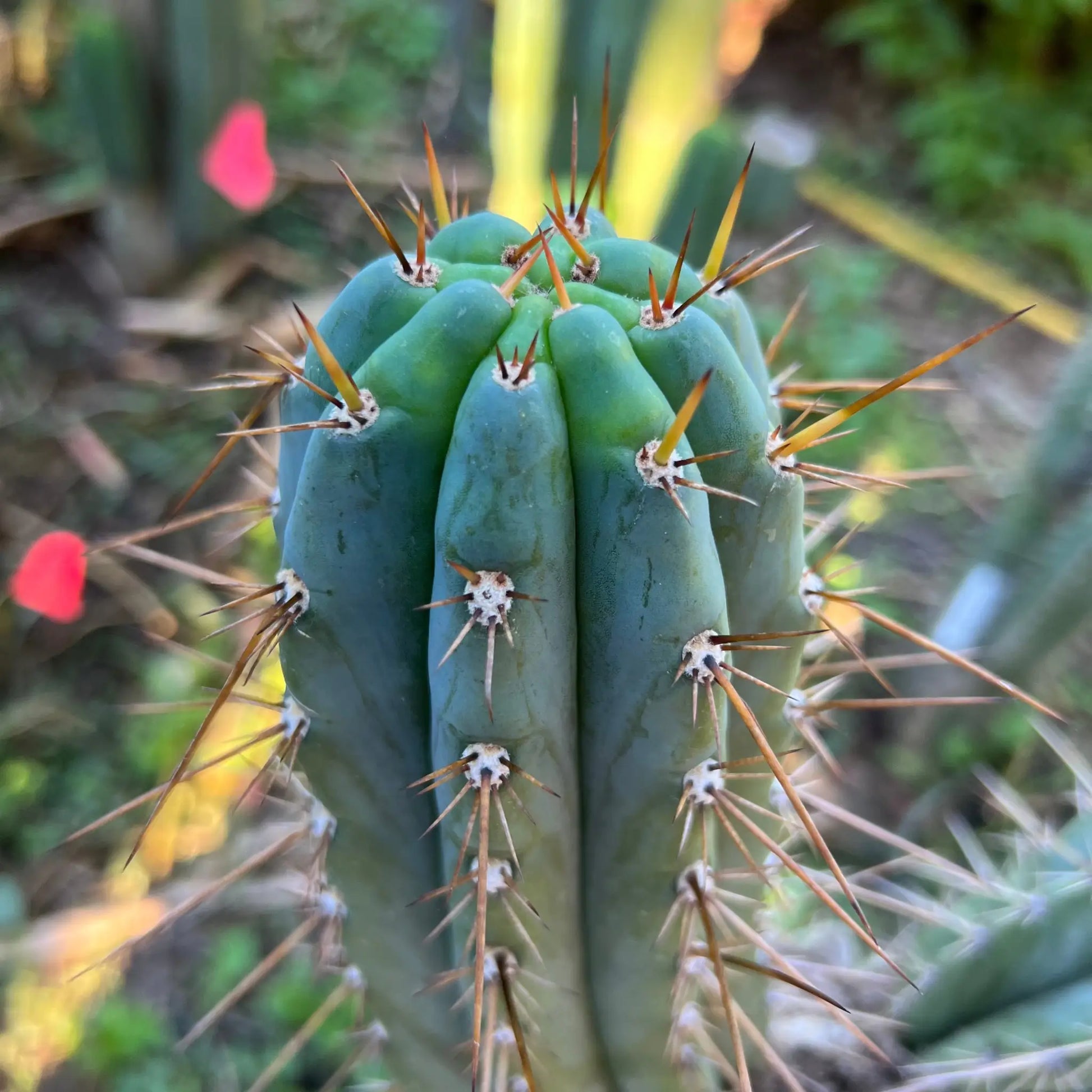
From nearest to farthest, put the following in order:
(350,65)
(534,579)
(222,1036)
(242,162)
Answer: (534,579) < (222,1036) < (242,162) < (350,65)

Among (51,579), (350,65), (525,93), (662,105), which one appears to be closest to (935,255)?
(662,105)

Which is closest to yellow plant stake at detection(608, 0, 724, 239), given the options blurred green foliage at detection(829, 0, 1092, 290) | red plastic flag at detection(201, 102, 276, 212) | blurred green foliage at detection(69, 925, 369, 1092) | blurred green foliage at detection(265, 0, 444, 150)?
red plastic flag at detection(201, 102, 276, 212)

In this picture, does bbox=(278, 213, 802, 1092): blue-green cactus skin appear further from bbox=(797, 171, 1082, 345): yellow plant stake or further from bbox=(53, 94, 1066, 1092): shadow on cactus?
bbox=(797, 171, 1082, 345): yellow plant stake

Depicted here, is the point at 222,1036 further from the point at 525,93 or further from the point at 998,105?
the point at 998,105

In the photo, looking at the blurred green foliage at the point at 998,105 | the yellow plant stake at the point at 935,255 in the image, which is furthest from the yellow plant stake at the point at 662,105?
the blurred green foliage at the point at 998,105

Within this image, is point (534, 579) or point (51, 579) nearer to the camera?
point (534, 579)

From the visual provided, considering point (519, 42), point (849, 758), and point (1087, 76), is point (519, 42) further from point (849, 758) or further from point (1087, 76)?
point (1087, 76)

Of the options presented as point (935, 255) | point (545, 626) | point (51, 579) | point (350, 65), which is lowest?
point (51, 579)

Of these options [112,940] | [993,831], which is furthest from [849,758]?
[112,940]
